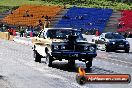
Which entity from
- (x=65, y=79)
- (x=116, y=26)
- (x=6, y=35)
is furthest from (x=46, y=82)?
(x=116, y=26)

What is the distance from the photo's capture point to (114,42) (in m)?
32.5

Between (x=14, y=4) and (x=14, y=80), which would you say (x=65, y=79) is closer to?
(x=14, y=80)

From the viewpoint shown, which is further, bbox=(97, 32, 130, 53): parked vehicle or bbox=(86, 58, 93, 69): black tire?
bbox=(97, 32, 130, 53): parked vehicle

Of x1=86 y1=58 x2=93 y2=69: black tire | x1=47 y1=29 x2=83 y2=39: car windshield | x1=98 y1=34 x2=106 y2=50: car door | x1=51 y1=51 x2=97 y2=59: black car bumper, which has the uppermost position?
x1=47 y1=29 x2=83 y2=39: car windshield

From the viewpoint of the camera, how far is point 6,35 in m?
57.8

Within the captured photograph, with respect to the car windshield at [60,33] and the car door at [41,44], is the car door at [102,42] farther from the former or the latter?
the car windshield at [60,33]

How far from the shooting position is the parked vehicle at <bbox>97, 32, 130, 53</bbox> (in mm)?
32031

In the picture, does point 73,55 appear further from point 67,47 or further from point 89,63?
point 89,63

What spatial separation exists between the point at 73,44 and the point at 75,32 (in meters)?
1.72

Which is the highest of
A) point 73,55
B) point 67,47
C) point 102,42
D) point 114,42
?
point 67,47

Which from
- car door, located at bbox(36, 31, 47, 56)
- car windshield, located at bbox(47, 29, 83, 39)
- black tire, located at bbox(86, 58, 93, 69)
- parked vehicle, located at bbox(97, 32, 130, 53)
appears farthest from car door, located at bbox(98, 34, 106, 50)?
black tire, located at bbox(86, 58, 93, 69)

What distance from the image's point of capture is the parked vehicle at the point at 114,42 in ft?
105

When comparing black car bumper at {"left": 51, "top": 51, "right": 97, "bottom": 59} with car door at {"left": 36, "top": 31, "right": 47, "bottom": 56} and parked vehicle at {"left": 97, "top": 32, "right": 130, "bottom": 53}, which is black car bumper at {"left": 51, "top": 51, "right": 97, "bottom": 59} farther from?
parked vehicle at {"left": 97, "top": 32, "right": 130, "bottom": 53}

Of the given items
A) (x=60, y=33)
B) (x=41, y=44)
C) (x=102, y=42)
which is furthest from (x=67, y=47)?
(x=102, y=42)
